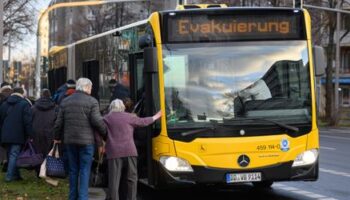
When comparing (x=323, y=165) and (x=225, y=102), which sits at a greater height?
(x=225, y=102)

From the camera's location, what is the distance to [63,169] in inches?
414

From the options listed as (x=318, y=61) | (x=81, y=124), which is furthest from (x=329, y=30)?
(x=81, y=124)

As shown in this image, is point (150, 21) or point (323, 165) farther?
point (323, 165)

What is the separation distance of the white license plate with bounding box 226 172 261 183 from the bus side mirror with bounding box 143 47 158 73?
1857mm

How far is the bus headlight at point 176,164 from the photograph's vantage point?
30.7ft

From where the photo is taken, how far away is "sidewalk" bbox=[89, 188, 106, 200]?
10.3 metres

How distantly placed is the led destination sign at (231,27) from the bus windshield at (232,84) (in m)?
0.11

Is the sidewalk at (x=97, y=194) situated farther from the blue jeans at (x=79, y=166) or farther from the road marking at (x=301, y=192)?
the road marking at (x=301, y=192)

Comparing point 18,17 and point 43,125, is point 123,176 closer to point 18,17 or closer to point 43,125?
point 43,125

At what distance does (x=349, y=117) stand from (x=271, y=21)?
42334 millimetres

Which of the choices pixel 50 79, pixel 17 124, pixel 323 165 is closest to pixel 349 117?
pixel 50 79

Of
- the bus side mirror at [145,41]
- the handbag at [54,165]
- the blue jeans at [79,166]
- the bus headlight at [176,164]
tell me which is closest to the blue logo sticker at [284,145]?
the bus headlight at [176,164]

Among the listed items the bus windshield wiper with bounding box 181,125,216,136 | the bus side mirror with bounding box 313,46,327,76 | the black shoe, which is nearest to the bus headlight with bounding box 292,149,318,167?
the bus side mirror with bounding box 313,46,327,76

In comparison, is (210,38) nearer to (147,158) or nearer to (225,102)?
(225,102)
